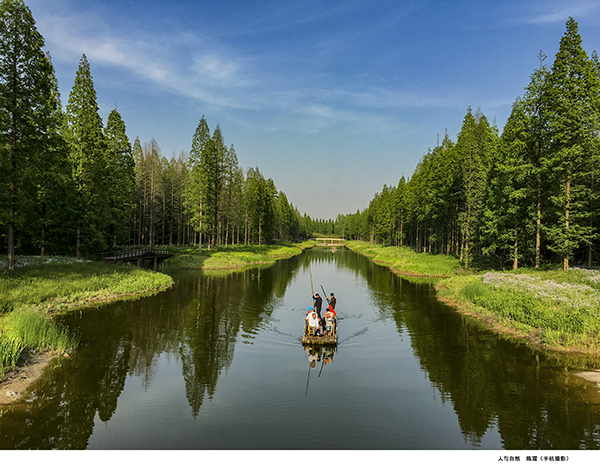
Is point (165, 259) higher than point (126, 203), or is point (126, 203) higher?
point (126, 203)

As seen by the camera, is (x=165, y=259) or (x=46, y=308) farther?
(x=165, y=259)

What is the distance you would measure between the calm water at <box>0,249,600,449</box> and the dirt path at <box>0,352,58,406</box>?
0.45 metres

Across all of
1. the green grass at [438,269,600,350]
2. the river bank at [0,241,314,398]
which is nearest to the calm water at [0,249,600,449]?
the river bank at [0,241,314,398]

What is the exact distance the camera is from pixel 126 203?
44781mm

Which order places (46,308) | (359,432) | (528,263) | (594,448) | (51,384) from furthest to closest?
(528,263) < (46,308) < (51,384) < (359,432) < (594,448)

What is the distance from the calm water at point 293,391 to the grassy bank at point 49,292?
1452 millimetres

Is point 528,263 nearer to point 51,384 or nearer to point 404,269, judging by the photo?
point 404,269

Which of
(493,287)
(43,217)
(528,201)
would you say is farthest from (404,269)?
(43,217)

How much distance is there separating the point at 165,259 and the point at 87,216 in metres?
16.0

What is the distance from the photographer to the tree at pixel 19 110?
2267 centimetres

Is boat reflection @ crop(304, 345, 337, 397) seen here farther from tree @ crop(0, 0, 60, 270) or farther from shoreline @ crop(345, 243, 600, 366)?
tree @ crop(0, 0, 60, 270)

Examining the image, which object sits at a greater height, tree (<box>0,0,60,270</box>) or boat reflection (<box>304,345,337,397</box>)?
tree (<box>0,0,60,270</box>)

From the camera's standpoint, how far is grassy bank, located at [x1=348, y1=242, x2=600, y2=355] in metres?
15.6

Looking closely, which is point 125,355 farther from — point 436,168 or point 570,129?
point 436,168
